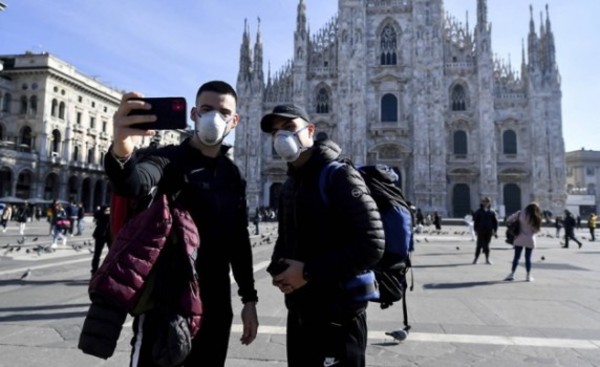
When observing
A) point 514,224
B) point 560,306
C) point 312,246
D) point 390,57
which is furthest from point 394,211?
point 390,57

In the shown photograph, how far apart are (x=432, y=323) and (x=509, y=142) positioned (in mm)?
31616

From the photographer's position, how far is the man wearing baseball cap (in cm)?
171

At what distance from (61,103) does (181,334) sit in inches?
1590

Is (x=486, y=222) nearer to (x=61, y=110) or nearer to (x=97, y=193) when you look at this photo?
(x=61, y=110)

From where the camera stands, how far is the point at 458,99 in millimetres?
32594

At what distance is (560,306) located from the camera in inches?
206

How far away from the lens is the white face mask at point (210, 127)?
191 centimetres

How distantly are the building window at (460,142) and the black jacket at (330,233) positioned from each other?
Answer: 3273 cm

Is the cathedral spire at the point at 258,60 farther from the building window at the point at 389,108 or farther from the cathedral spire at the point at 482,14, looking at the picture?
the cathedral spire at the point at 482,14

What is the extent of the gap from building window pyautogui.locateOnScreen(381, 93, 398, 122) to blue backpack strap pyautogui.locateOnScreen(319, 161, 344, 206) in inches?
1287

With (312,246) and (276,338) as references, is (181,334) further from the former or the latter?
(276,338)

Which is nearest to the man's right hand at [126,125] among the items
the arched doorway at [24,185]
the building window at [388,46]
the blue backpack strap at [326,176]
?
the blue backpack strap at [326,176]

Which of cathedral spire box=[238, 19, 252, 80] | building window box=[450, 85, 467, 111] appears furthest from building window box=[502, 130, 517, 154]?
cathedral spire box=[238, 19, 252, 80]

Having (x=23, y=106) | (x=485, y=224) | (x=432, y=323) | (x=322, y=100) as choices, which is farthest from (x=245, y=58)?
(x=432, y=323)
